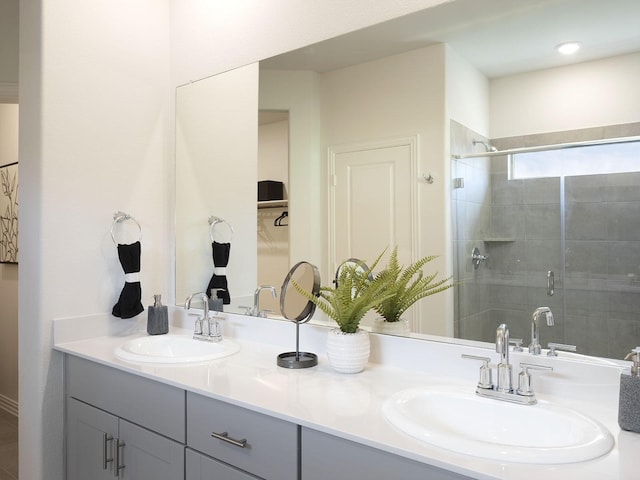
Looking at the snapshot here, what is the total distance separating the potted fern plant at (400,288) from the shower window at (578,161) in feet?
1.25

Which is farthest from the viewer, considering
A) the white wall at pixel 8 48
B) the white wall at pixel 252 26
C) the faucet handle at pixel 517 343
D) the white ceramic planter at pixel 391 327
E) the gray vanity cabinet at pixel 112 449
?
the white wall at pixel 8 48

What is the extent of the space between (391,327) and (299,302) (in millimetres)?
322

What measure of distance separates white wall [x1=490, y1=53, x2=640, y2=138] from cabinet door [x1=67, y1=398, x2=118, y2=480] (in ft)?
5.36

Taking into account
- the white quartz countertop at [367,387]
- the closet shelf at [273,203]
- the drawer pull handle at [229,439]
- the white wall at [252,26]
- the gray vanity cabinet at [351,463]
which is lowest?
the drawer pull handle at [229,439]

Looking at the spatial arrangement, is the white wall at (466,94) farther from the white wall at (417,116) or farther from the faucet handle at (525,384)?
the faucet handle at (525,384)

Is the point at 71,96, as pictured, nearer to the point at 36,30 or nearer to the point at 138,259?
the point at 36,30

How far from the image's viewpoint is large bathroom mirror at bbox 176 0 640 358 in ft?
4.16

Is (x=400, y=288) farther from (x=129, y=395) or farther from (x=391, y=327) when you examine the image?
(x=129, y=395)

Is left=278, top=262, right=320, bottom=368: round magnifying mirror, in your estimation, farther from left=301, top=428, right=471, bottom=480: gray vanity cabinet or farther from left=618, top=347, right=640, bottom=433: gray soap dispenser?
left=618, top=347, right=640, bottom=433: gray soap dispenser

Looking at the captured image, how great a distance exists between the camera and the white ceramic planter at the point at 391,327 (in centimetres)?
158

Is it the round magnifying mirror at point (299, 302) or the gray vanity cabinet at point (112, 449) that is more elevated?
the round magnifying mirror at point (299, 302)

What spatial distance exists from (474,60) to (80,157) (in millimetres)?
1580

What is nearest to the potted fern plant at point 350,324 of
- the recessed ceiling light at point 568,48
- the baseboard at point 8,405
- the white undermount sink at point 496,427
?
the white undermount sink at point 496,427

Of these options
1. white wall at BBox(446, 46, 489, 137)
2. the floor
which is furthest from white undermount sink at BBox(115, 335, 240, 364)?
the floor
